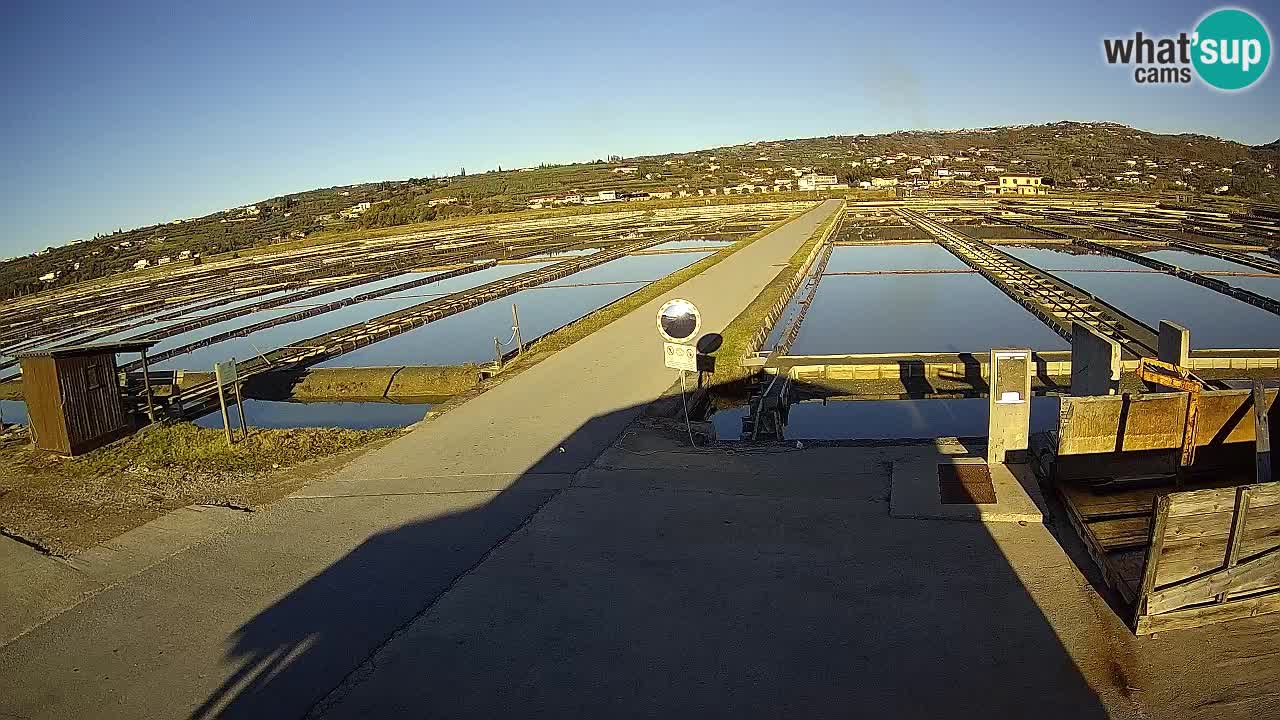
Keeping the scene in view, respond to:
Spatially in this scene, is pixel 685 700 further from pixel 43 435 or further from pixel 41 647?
pixel 43 435

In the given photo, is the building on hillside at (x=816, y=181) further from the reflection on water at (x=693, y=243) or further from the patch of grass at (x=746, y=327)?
the patch of grass at (x=746, y=327)

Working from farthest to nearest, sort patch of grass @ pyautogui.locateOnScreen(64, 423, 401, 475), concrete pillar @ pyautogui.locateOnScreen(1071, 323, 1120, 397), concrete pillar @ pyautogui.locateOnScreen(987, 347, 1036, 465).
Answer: patch of grass @ pyautogui.locateOnScreen(64, 423, 401, 475)
concrete pillar @ pyautogui.locateOnScreen(1071, 323, 1120, 397)
concrete pillar @ pyautogui.locateOnScreen(987, 347, 1036, 465)

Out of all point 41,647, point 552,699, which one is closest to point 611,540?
→ point 552,699

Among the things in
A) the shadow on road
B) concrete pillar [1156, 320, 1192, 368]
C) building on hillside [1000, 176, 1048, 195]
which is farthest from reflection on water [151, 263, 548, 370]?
building on hillside [1000, 176, 1048, 195]

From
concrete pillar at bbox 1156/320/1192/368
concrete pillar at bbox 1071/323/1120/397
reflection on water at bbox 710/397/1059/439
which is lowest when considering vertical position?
reflection on water at bbox 710/397/1059/439

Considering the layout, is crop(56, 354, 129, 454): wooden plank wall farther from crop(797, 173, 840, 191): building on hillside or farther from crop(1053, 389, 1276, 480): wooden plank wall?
crop(797, 173, 840, 191): building on hillside

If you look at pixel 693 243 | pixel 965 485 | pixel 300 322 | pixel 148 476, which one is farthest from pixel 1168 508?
pixel 693 243
